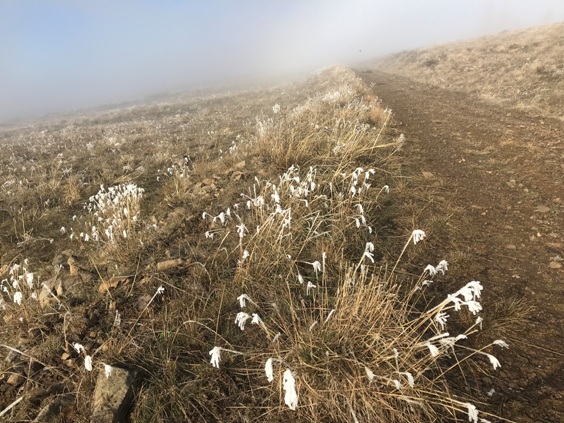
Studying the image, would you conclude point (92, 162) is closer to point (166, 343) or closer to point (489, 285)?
point (166, 343)

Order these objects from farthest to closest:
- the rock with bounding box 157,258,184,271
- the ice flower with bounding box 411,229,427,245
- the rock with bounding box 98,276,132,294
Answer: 1. the rock with bounding box 157,258,184,271
2. the rock with bounding box 98,276,132,294
3. the ice flower with bounding box 411,229,427,245

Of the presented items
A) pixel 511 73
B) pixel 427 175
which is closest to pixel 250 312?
pixel 427 175

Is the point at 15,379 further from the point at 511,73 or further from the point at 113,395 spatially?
the point at 511,73

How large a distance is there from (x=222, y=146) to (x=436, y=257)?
797cm

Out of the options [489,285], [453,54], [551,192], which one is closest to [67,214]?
[489,285]

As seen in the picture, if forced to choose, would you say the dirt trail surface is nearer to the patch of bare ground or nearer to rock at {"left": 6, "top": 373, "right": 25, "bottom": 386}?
the patch of bare ground

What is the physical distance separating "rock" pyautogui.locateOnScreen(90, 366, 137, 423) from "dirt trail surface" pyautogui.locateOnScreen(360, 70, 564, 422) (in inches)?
100

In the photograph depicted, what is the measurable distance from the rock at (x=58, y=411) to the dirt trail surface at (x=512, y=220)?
9.76 feet

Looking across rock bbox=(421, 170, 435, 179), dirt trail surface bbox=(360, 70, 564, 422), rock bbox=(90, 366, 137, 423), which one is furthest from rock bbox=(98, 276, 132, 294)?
rock bbox=(421, 170, 435, 179)

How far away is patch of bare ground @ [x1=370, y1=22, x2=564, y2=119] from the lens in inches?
482

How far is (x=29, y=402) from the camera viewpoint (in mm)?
2584

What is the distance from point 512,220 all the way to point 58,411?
214 inches

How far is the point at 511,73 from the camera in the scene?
54.1 ft

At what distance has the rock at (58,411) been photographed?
8.01ft
